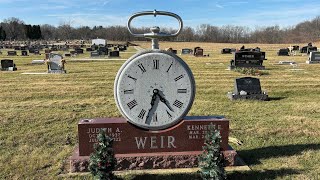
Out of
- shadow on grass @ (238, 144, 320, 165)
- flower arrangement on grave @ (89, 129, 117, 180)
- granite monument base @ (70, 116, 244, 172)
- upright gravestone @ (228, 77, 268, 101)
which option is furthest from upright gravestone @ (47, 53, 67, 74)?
flower arrangement on grave @ (89, 129, 117, 180)

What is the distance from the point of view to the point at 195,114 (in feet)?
41.7

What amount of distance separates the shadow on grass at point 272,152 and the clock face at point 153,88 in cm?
221

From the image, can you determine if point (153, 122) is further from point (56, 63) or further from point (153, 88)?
point (56, 63)

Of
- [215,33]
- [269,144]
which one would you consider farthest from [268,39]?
[269,144]

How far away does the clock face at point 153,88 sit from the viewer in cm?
712

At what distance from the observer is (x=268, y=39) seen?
493 feet

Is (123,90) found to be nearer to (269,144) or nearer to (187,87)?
(187,87)

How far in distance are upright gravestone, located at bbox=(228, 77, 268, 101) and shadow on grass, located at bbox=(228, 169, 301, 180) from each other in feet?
26.6

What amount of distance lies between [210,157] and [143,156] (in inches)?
71.6

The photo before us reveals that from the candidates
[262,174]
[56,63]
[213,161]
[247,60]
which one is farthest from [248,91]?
[56,63]

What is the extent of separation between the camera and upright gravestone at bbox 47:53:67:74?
83.3ft

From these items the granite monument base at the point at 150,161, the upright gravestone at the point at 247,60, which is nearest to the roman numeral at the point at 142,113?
the granite monument base at the point at 150,161

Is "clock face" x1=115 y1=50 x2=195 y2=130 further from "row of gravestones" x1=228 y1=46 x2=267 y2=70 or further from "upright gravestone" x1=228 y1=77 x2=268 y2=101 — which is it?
"row of gravestones" x1=228 y1=46 x2=267 y2=70

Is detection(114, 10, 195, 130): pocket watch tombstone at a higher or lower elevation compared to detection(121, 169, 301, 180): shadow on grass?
higher
